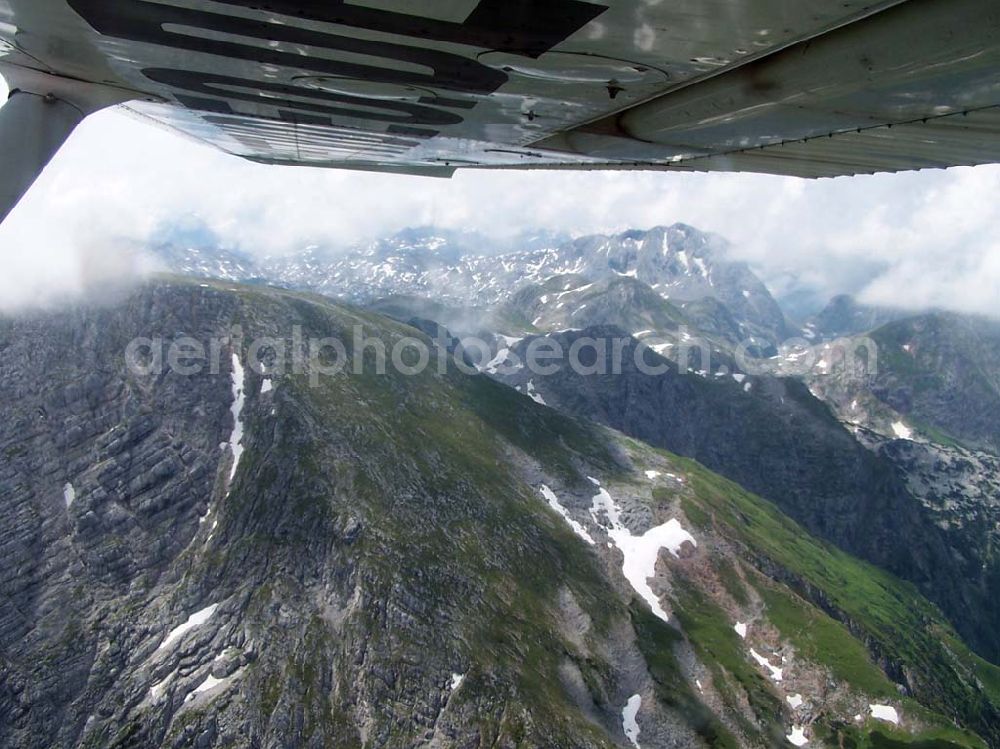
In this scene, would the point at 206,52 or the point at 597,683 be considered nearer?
the point at 206,52

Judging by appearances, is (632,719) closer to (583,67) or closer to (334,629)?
(334,629)

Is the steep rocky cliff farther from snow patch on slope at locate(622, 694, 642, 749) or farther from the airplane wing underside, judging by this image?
the airplane wing underside

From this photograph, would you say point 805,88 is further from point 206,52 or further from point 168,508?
point 168,508

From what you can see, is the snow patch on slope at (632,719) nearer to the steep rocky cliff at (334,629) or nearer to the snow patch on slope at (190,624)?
the steep rocky cliff at (334,629)

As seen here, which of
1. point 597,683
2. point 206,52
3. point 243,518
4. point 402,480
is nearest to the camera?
point 206,52

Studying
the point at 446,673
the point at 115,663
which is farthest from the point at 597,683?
the point at 115,663

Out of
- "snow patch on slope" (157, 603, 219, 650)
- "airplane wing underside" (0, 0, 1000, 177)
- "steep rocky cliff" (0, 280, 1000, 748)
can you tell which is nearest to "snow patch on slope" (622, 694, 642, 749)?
"steep rocky cliff" (0, 280, 1000, 748)

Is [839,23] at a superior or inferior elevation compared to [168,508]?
superior

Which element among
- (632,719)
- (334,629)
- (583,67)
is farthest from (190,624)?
(583,67)

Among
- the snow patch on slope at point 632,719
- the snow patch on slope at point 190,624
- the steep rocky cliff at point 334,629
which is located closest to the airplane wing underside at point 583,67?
the steep rocky cliff at point 334,629
